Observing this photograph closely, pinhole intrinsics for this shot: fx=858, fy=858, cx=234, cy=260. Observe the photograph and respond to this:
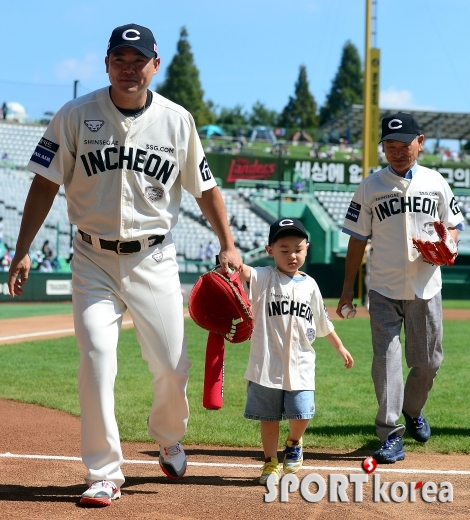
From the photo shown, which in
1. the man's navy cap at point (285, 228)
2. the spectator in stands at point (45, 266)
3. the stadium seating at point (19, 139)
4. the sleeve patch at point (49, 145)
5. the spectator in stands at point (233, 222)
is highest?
the stadium seating at point (19, 139)

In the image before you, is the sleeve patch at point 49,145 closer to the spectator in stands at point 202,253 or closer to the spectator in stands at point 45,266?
the spectator in stands at point 45,266

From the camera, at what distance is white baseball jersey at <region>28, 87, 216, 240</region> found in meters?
4.04

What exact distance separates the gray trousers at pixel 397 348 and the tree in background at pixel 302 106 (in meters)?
74.8

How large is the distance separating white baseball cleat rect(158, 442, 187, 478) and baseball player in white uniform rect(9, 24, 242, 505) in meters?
0.23

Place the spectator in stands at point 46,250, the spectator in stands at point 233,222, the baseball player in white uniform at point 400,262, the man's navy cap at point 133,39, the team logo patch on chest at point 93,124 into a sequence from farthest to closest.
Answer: the spectator in stands at point 233,222 → the spectator in stands at point 46,250 → the baseball player in white uniform at point 400,262 → the team logo patch on chest at point 93,124 → the man's navy cap at point 133,39

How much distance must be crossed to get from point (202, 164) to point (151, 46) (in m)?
0.64

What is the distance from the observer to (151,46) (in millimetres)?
4039

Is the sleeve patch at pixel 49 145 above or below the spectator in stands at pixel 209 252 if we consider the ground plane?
above

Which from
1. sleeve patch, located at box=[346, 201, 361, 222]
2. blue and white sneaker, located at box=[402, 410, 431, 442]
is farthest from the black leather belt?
blue and white sneaker, located at box=[402, 410, 431, 442]

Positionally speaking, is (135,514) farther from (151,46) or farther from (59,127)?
(151,46)

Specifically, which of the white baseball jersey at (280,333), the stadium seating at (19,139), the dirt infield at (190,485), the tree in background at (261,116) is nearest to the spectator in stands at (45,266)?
the stadium seating at (19,139)

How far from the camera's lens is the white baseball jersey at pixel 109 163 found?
13.2 ft

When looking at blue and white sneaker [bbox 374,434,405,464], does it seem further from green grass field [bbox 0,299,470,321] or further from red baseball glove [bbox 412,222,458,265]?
green grass field [bbox 0,299,470,321]

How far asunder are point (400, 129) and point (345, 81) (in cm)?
8057
